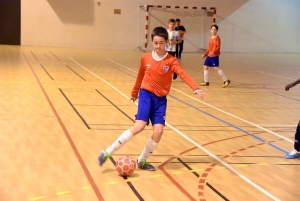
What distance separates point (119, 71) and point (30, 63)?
3.30 metres

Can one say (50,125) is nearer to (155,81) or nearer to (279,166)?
(155,81)

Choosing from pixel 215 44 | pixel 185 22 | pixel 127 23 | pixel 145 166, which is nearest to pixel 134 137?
pixel 145 166

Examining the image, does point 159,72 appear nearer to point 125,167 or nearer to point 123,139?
point 123,139

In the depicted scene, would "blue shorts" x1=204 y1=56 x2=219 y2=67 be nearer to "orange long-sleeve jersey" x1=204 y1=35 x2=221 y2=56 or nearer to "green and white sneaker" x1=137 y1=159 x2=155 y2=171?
"orange long-sleeve jersey" x1=204 y1=35 x2=221 y2=56

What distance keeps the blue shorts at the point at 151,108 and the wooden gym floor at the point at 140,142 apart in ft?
2.09

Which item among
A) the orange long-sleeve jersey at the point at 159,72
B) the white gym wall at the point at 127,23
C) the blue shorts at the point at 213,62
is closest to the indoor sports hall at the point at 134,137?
the blue shorts at the point at 213,62

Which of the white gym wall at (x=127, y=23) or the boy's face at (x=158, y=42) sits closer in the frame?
the boy's face at (x=158, y=42)

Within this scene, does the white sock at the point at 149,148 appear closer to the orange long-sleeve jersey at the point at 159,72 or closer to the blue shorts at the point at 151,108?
the blue shorts at the point at 151,108

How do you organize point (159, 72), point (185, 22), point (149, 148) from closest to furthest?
point (159, 72) < point (149, 148) < point (185, 22)

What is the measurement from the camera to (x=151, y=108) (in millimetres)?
5578

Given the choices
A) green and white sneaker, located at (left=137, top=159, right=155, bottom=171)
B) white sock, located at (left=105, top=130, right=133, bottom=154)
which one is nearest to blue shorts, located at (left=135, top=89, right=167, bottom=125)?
white sock, located at (left=105, top=130, right=133, bottom=154)

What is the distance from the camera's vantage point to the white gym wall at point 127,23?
979 inches

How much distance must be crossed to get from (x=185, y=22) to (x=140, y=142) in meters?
20.2

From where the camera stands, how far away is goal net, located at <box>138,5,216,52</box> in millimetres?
25984
